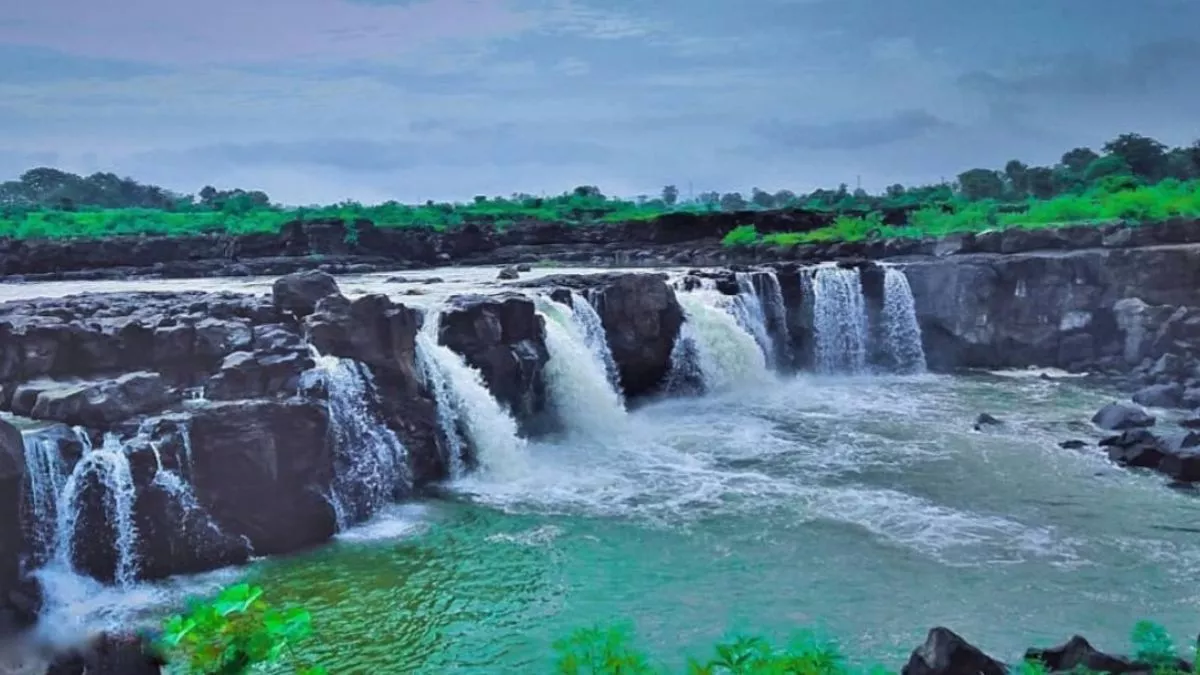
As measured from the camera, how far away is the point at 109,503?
427 inches

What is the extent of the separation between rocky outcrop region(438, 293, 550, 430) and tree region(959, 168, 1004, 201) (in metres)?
42.1

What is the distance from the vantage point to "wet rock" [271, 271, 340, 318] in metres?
14.7

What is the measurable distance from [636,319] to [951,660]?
43.6ft

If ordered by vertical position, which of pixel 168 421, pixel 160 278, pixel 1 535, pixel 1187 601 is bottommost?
pixel 1187 601

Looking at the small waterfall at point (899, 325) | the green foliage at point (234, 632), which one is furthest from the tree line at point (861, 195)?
the green foliage at point (234, 632)

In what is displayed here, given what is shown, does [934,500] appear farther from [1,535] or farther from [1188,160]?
[1188,160]

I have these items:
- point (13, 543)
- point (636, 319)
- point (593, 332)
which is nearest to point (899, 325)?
point (636, 319)

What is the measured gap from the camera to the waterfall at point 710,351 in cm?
2125

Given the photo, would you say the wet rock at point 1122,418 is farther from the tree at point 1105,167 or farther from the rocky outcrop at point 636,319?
the tree at point 1105,167

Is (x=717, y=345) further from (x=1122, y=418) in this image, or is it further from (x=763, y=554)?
(x=763, y=554)

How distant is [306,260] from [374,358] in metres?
18.2

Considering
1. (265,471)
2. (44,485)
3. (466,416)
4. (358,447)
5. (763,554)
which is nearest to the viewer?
(44,485)

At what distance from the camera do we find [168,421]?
37.5ft

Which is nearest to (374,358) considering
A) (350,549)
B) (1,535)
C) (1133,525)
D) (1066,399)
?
(350,549)
